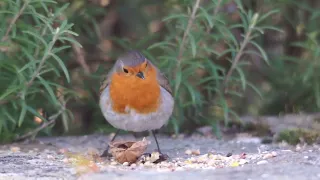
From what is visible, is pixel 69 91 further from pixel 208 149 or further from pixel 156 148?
pixel 208 149

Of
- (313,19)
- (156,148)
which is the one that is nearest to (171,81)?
(156,148)

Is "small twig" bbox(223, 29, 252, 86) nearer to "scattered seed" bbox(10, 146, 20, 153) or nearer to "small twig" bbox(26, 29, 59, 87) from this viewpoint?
"small twig" bbox(26, 29, 59, 87)

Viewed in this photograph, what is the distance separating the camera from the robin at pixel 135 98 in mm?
5062

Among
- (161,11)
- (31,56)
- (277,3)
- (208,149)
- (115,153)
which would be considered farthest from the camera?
(161,11)

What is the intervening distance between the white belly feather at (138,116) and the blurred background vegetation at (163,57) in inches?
10.7

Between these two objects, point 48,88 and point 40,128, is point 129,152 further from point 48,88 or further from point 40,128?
point 40,128

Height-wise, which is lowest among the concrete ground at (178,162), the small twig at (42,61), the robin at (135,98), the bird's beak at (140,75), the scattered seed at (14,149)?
the concrete ground at (178,162)

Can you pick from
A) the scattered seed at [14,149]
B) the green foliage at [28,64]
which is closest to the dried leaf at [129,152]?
the green foliage at [28,64]

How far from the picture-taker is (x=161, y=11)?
6762 millimetres

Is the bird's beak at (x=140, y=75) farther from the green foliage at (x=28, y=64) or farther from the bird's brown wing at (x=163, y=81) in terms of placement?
the green foliage at (x=28, y=64)

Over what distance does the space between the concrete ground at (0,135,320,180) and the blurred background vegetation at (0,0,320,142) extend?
171mm

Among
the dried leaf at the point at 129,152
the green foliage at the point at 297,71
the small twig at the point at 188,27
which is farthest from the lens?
the green foliage at the point at 297,71

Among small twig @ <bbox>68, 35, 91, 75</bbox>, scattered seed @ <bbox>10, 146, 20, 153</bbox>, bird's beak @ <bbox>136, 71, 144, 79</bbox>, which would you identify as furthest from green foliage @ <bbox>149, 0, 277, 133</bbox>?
scattered seed @ <bbox>10, 146, 20, 153</bbox>

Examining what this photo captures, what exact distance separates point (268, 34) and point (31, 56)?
287cm
